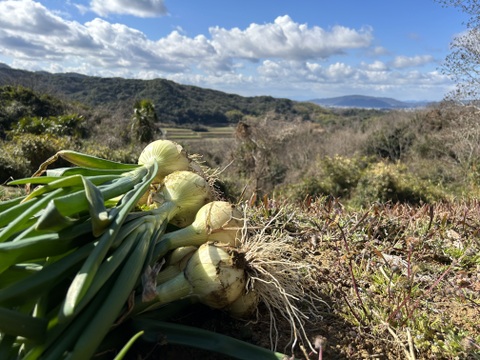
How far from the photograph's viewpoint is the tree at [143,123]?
2898 centimetres

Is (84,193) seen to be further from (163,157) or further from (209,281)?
(163,157)

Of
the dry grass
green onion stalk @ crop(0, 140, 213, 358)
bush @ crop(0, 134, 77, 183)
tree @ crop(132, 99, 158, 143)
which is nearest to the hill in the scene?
tree @ crop(132, 99, 158, 143)

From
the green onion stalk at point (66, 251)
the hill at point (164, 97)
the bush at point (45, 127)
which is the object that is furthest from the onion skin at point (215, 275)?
the hill at point (164, 97)

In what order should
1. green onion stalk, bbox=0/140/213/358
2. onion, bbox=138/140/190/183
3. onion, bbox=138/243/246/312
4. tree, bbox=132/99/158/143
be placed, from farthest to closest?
tree, bbox=132/99/158/143, onion, bbox=138/140/190/183, onion, bbox=138/243/246/312, green onion stalk, bbox=0/140/213/358

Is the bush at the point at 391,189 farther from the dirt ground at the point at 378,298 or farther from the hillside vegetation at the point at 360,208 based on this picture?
the dirt ground at the point at 378,298

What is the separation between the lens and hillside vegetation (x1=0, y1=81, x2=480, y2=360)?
4.41ft

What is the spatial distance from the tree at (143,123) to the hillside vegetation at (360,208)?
15cm

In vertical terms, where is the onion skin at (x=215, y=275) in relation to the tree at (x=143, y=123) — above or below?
Answer: above

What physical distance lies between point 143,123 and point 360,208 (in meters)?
28.3

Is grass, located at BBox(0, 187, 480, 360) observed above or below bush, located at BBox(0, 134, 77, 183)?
above

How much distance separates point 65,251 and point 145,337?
0.35 meters

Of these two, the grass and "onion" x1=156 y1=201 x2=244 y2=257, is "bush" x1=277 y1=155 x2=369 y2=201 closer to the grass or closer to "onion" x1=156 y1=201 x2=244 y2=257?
the grass

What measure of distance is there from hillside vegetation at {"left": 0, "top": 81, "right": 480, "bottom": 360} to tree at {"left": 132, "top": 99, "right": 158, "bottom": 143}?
15cm

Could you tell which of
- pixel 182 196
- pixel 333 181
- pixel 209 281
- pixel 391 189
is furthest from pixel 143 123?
pixel 209 281
